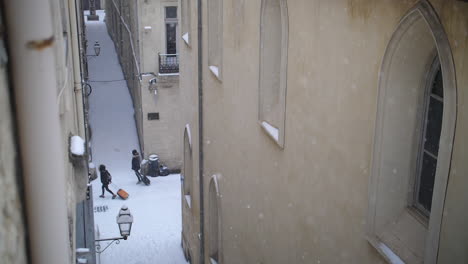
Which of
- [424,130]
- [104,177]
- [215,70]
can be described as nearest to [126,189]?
[104,177]

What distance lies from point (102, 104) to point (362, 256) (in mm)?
25016

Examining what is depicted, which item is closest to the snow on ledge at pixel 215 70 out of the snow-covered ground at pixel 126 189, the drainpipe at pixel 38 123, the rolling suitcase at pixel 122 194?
the snow-covered ground at pixel 126 189

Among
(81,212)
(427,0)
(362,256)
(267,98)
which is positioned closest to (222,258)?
(81,212)

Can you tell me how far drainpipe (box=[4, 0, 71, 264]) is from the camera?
1428 millimetres

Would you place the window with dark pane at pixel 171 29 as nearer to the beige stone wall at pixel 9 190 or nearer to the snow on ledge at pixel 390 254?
the snow on ledge at pixel 390 254

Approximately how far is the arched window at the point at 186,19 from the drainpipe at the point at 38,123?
12717mm

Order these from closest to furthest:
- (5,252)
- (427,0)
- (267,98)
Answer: (5,252) → (427,0) → (267,98)

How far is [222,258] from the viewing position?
11391mm

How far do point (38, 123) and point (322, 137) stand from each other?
162 inches

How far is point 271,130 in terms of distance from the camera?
7.36m

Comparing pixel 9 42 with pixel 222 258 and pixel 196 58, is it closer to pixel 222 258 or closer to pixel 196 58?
pixel 222 258

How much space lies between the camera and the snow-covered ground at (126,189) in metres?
15.4

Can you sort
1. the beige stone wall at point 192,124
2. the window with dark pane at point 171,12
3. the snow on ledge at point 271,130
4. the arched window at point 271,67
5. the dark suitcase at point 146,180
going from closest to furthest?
the snow on ledge at point 271,130 < the arched window at point 271,67 < the beige stone wall at point 192,124 < the dark suitcase at point 146,180 < the window with dark pane at point 171,12

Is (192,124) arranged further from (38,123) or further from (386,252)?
(38,123)
